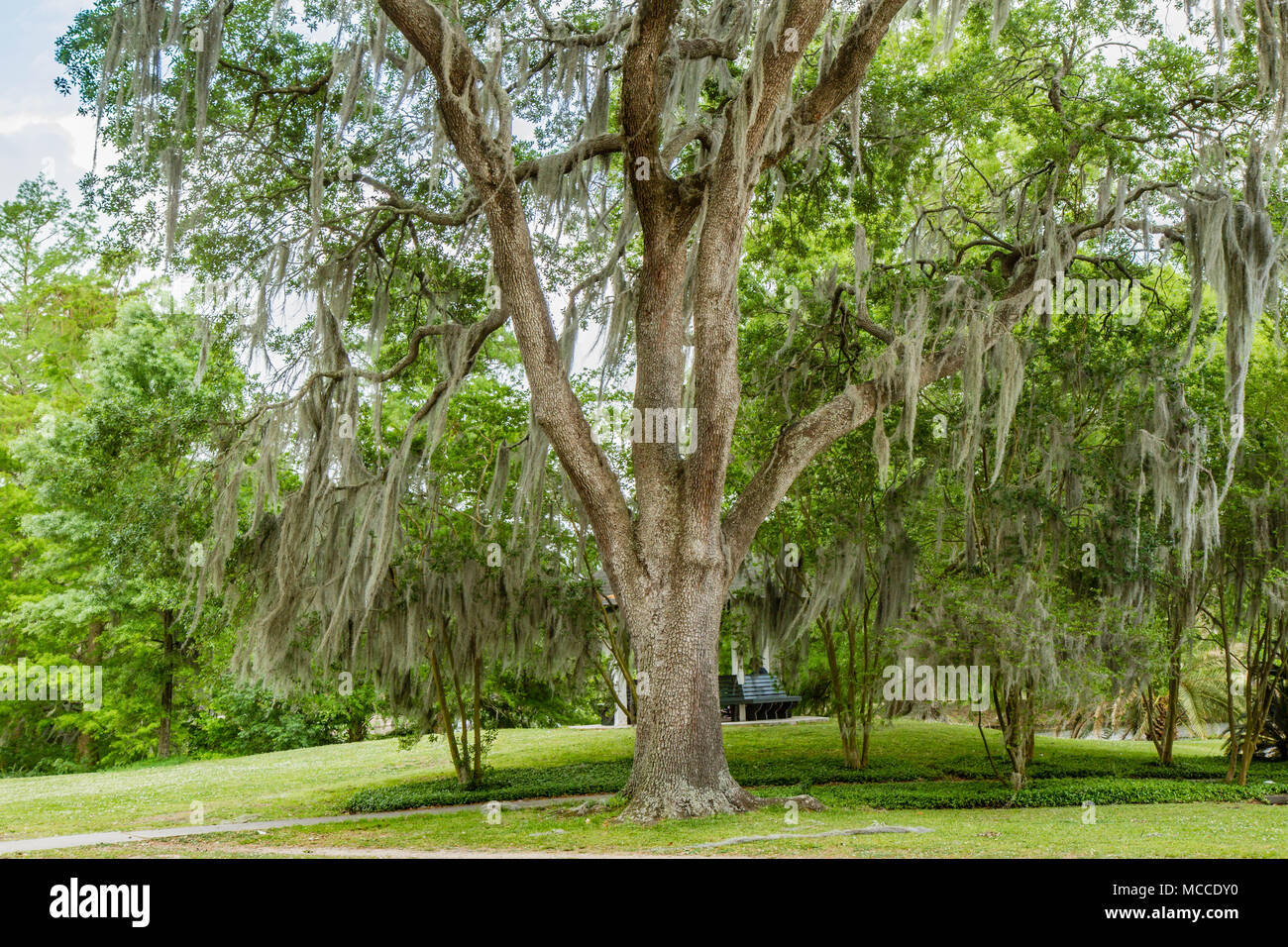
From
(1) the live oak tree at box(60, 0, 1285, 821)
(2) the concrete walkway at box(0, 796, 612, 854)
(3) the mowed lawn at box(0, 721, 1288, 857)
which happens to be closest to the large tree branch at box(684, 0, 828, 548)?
(1) the live oak tree at box(60, 0, 1285, 821)

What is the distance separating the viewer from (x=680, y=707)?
836cm

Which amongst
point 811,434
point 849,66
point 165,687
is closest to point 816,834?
point 811,434

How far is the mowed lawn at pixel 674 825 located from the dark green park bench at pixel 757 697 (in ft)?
7.85

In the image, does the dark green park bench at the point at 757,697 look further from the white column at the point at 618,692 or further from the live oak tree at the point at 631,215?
the live oak tree at the point at 631,215

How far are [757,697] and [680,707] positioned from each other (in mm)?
12898

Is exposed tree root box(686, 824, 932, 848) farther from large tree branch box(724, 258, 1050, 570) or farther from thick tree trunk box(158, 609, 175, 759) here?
thick tree trunk box(158, 609, 175, 759)

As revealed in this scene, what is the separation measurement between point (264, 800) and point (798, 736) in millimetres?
8496

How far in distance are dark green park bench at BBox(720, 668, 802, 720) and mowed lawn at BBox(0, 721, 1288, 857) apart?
7.85 feet

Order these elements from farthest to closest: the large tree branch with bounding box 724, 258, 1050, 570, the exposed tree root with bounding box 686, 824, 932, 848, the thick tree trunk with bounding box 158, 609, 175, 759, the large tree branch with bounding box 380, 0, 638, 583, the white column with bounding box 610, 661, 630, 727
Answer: the thick tree trunk with bounding box 158, 609, 175, 759 → the white column with bounding box 610, 661, 630, 727 → the large tree branch with bounding box 724, 258, 1050, 570 → the large tree branch with bounding box 380, 0, 638, 583 → the exposed tree root with bounding box 686, 824, 932, 848

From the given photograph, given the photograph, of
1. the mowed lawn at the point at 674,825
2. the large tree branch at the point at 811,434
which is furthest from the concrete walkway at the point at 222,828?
the large tree branch at the point at 811,434

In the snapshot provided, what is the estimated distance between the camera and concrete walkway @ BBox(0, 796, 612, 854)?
8.20 meters

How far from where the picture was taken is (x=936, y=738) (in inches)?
649

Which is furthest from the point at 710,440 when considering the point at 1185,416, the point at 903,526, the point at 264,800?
the point at 264,800

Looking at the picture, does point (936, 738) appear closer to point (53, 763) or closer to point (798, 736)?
point (798, 736)
